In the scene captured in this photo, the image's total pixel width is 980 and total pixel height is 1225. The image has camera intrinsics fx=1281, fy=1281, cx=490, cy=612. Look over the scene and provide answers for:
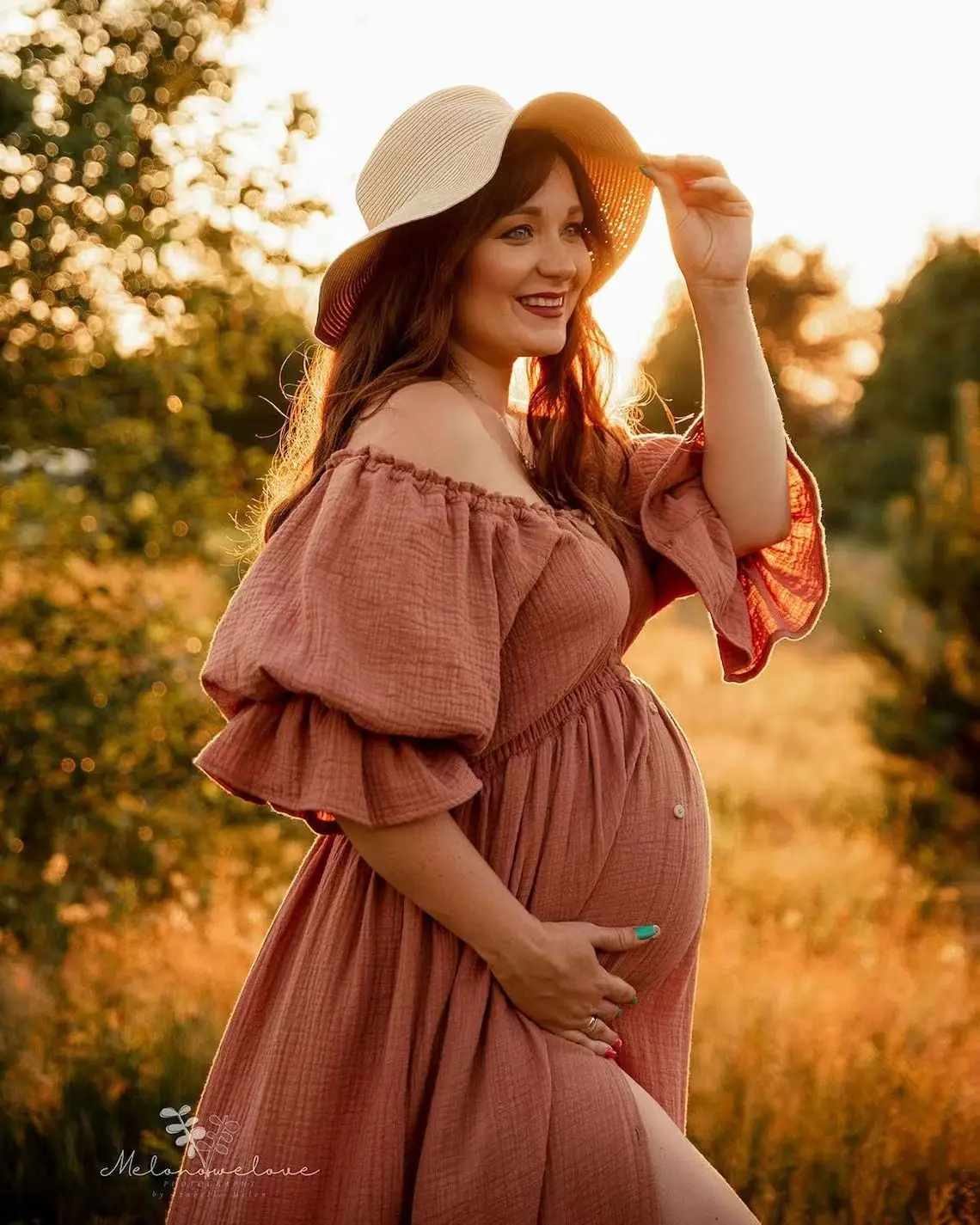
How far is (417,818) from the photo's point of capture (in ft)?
5.71

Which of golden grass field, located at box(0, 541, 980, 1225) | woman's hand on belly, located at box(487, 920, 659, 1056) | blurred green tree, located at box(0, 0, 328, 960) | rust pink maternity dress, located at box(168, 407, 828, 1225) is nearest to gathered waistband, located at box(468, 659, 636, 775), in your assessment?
rust pink maternity dress, located at box(168, 407, 828, 1225)

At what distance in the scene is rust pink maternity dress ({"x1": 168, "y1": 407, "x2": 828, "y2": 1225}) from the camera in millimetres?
1744

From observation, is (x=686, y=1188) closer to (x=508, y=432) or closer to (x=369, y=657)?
(x=369, y=657)

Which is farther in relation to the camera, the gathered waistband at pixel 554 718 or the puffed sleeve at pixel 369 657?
the gathered waistband at pixel 554 718

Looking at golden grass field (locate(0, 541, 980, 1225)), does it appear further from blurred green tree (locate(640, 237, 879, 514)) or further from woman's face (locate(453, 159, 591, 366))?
blurred green tree (locate(640, 237, 879, 514))

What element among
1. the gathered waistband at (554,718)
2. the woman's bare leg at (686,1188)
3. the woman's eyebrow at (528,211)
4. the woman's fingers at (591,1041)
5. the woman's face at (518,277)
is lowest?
the woman's bare leg at (686,1188)

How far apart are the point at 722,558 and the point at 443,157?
824 mm

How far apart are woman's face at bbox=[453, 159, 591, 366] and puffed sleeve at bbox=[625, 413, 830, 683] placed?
332 millimetres

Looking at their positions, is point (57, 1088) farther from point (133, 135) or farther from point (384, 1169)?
point (133, 135)

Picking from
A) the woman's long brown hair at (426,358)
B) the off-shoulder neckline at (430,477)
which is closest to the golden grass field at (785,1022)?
the woman's long brown hair at (426,358)

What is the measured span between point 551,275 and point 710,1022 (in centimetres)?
288

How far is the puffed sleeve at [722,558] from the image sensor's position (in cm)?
222

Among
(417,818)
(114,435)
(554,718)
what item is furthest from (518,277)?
(114,435)

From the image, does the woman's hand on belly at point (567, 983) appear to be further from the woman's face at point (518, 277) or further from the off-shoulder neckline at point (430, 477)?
the woman's face at point (518, 277)
